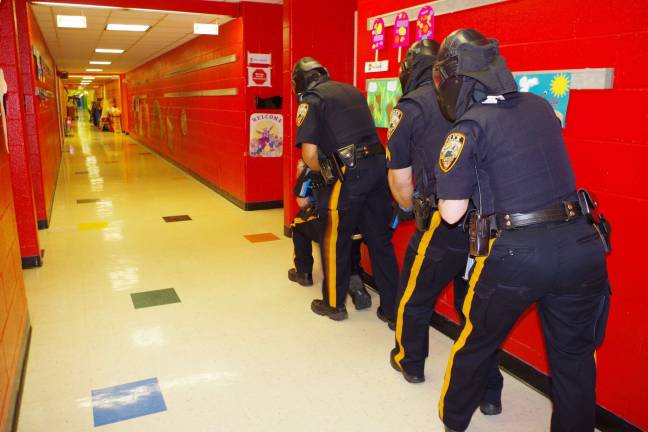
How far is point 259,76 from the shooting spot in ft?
19.5

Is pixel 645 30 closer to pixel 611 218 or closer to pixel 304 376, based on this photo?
pixel 611 218

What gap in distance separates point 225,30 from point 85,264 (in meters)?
3.64

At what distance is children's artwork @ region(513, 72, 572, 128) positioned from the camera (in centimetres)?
211

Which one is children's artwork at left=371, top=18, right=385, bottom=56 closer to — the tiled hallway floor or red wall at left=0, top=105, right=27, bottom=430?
the tiled hallway floor

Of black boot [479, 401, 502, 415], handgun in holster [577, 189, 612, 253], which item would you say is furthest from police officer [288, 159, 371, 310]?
handgun in holster [577, 189, 612, 253]

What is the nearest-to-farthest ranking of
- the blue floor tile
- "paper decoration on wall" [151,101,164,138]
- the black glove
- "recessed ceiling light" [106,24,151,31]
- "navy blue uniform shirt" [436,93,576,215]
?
"navy blue uniform shirt" [436,93,576,215], the blue floor tile, the black glove, "recessed ceiling light" [106,24,151,31], "paper decoration on wall" [151,101,164,138]

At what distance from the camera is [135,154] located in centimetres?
1269

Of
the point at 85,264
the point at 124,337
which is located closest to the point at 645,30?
the point at 124,337

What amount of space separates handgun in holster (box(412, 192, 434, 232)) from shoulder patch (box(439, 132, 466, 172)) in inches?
21.3

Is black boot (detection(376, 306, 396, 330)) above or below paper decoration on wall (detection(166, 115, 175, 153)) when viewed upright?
below

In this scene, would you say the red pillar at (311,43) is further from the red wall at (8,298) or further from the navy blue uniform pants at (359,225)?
the red wall at (8,298)

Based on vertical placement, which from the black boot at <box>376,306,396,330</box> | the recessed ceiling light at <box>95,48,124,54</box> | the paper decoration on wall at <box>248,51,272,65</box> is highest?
the recessed ceiling light at <box>95,48,124,54</box>

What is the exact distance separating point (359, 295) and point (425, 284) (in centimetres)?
113

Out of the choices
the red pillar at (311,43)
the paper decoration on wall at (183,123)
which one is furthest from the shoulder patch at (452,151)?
the paper decoration on wall at (183,123)
